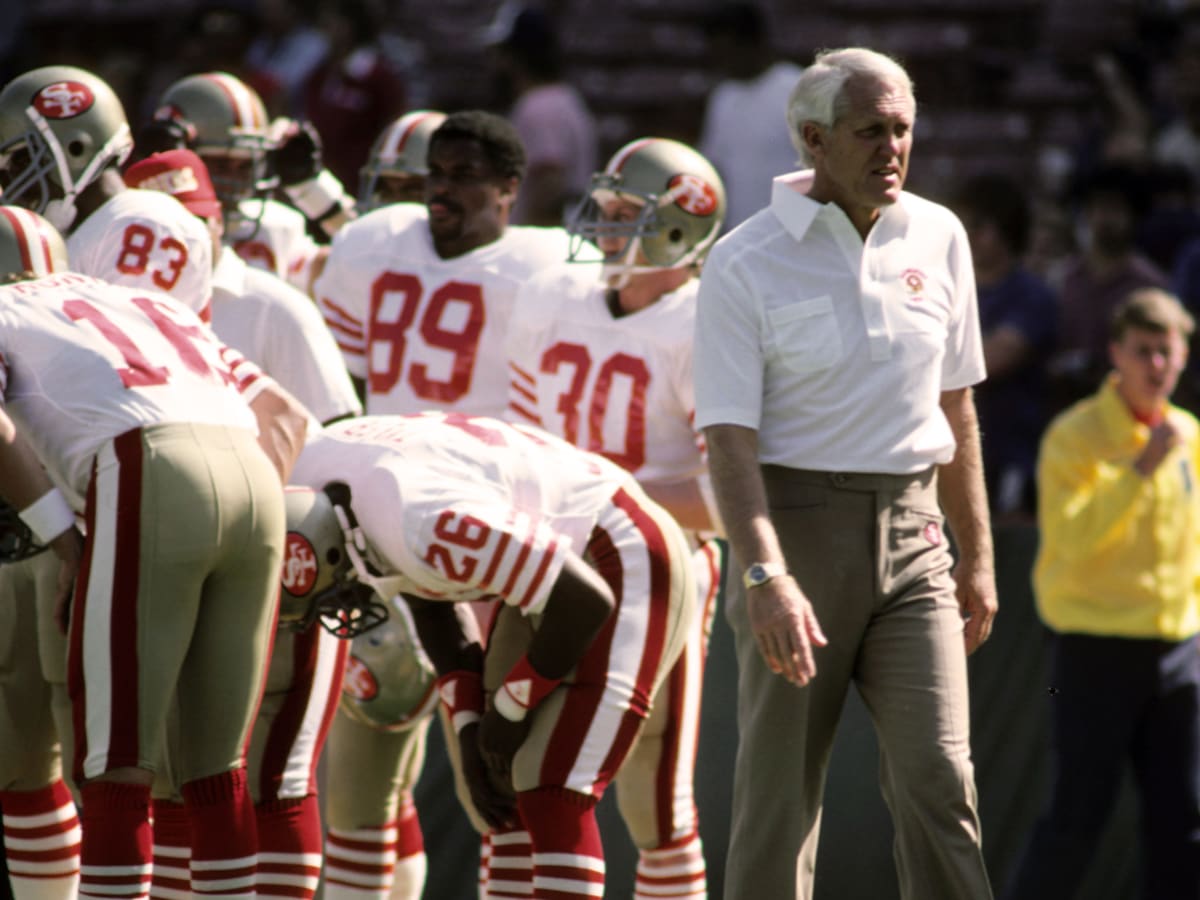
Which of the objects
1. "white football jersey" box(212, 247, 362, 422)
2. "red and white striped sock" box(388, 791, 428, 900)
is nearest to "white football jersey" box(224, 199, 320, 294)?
"white football jersey" box(212, 247, 362, 422)

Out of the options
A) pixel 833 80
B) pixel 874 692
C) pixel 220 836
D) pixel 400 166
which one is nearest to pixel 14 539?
pixel 220 836

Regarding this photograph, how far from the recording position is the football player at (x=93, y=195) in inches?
192

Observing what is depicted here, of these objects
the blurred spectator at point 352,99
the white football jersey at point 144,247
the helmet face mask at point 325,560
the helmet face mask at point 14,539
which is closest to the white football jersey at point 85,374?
the helmet face mask at point 14,539

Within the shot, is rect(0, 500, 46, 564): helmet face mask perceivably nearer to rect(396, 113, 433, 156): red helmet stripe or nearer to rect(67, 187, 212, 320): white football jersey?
rect(67, 187, 212, 320): white football jersey

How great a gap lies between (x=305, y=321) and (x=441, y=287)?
52 centimetres

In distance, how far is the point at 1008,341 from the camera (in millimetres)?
7832

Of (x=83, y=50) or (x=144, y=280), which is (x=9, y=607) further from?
(x=83, y=50)

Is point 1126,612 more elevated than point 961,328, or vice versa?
point 961,328

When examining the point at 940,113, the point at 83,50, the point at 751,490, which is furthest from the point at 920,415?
the point at 83,50

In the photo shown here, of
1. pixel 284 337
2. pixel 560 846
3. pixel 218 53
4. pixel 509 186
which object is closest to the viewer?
pixel 560 846

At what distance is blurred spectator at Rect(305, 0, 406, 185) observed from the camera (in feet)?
31.3

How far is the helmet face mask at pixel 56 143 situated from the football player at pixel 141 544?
70cm

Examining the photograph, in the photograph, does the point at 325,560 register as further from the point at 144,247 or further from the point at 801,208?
the point at 801,208

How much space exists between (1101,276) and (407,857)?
3.88m
